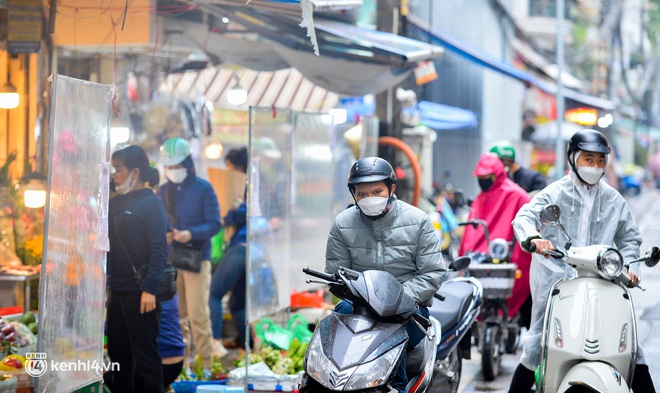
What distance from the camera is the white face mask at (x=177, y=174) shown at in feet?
29.4

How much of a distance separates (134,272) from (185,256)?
1893 mm

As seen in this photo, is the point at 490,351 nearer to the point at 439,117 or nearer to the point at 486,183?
the point at 486,183

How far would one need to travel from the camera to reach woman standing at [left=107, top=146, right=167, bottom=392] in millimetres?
7082

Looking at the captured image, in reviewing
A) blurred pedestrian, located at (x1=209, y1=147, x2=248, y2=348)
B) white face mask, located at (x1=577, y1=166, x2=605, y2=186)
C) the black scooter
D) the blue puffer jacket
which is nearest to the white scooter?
white face mask, located at (x1=577, y1=166, x2=605, y2=186)

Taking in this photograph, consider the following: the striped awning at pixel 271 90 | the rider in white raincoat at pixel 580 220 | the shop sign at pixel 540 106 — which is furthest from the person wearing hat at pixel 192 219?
the shop sign at pixel 540 106

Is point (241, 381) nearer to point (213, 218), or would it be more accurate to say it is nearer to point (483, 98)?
point (213, 218)

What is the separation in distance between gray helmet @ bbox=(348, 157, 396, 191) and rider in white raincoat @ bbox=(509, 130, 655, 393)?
103cm

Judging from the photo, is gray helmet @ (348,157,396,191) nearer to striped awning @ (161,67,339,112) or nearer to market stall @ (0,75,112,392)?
market stall @ (0,75,112,392)

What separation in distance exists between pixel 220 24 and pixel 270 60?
1.03 m

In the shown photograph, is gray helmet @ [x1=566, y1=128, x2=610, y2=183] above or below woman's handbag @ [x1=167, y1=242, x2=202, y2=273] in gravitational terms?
above

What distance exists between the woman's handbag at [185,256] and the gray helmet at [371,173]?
3.69 meters

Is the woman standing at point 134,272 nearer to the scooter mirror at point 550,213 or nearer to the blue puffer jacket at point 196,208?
the blue puffer jacket at point 196,208

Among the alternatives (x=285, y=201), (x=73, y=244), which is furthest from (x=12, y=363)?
(x=285, y=201)

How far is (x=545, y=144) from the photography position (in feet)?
131
